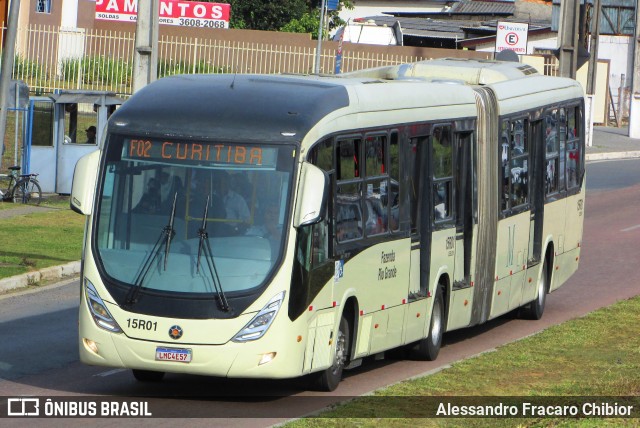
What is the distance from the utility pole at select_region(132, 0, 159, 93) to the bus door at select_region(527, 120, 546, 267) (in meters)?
8.39

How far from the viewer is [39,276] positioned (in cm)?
1847

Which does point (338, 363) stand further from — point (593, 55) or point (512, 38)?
point (593, 55)

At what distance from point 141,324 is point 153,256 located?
561 millimetres

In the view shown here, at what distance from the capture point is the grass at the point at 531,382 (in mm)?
9758

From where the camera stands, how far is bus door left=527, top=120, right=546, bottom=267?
16984 mm

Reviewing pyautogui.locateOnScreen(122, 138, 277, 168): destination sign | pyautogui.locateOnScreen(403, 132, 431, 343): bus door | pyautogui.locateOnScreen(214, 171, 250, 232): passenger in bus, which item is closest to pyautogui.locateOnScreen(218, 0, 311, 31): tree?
pyautogui.locateOnScreen(403, 132, 431, 343): bus door

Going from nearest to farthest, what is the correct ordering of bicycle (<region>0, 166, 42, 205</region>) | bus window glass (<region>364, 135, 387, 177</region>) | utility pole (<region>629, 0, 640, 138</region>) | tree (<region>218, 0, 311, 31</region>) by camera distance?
bus window glass (<region>364, 135, 387, 177</region>) → bicycle (<region>0, 166, 42, 205</region>) → utility pole (<region>629, 0, 640, 138</region>) → tree (<region>218, 0, 311, 31</region>)

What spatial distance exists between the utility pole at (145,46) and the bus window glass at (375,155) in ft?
37.1

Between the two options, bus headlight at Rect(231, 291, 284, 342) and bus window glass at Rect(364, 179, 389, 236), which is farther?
bus window glass at Rect(364, 179, 389, 236)

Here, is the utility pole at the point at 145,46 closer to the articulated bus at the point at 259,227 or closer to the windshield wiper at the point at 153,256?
the articulated bus at the point at 259,227

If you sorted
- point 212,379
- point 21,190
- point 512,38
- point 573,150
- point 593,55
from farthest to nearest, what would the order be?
1. point 593,55
2. point 512,38
3. point 21,190
4. point 573,150
5. point 212,379

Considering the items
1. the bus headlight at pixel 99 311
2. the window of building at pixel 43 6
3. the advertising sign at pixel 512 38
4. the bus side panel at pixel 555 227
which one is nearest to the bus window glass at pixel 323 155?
the bus headlight at pixel 99 311

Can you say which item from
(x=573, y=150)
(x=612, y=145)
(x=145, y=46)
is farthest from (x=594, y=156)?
(x=573, y=150)

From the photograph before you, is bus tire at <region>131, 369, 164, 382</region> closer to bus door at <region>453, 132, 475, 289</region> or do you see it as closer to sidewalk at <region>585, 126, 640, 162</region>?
bus door at <region>453, 132, 475, 289</region>
